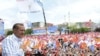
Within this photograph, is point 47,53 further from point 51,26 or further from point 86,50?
point 51,26

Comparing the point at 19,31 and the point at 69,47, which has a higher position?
the point at 19,31

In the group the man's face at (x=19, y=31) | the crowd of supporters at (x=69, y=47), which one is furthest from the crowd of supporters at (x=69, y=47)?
the man's face at (x=19, y=31)

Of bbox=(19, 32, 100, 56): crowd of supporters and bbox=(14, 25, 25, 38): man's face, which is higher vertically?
bbox=(14, 25, 25, 38): man's face

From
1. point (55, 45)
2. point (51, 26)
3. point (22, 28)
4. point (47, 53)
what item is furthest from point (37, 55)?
point (22, 28)

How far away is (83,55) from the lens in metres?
9.10

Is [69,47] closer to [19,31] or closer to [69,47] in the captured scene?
[69,47]

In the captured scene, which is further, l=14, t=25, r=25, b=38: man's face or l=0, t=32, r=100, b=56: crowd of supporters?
l=0, t=32, r=100, b=56: crowd of supporters

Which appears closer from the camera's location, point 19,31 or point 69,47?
point 19,31

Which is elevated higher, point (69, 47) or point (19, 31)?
point (19, 31)

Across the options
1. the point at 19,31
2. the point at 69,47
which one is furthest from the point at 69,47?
the point at 19,31

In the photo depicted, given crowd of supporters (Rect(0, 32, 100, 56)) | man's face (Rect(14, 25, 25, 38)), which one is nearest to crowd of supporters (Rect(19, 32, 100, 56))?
crowd of supporters (Rect(0, 32, 100, 56))

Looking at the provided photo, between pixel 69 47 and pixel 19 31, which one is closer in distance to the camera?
pixel 19 31

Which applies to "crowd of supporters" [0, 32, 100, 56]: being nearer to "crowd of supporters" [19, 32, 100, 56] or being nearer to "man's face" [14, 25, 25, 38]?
"crowd of supporters" [19, 32, 100, 56]

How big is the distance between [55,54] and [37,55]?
2.85 feet
